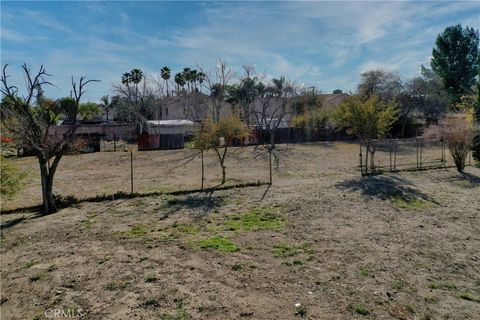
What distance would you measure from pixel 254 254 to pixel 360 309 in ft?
8.68

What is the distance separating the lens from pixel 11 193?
32.7ft

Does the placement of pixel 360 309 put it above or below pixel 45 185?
below

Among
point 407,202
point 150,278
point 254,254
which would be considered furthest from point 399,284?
point 407,202

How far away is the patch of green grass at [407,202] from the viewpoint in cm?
1100

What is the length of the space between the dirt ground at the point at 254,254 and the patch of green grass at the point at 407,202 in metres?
0.04

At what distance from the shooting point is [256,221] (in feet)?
31.4

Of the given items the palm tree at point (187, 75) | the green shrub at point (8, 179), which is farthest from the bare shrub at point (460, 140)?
the palm tree at point (187, 75)

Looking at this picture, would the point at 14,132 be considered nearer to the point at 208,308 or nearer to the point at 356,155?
the point at 208,308

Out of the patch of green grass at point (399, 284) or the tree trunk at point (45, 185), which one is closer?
the patch of green grass at point (399, 284)

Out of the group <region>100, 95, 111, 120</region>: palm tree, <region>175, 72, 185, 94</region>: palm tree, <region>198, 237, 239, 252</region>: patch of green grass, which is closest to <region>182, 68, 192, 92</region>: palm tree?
<region>175, 72, 185, 94</region>: palm tree

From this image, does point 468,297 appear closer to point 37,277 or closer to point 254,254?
point 254,254

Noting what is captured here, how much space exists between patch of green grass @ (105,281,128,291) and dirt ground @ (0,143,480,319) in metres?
0.02

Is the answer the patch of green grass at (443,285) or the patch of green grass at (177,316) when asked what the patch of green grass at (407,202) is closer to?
the patch of green grass at (443,285)

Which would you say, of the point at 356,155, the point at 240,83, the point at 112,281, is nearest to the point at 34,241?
the point at 112,281
